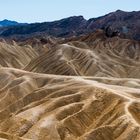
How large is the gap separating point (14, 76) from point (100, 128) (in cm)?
8628

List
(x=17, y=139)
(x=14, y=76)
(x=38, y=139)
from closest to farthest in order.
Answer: (x=17, y=139)
(x=38, y=139)
(x=14, y=76)

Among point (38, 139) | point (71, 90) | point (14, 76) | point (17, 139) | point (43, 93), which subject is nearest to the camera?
point (17, 139)

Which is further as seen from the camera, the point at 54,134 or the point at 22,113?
the point at 22,113

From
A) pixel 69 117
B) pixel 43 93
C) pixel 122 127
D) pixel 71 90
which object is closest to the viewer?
pixel 122 127

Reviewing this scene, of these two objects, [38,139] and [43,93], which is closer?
[38,139]

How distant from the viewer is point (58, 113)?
9488 cm

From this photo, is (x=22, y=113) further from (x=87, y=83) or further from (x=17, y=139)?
(x=17, y=139)

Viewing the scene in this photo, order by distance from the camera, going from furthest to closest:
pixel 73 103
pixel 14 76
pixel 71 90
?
pixel 14 76 < pixel 71 90 < pixel 73 103

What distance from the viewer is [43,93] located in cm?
11938

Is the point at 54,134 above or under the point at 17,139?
under

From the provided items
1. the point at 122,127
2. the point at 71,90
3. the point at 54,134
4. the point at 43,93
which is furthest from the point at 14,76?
the point at 122,127

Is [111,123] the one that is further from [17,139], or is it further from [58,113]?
[17,139]

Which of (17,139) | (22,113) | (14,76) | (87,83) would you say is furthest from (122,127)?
(14,76)

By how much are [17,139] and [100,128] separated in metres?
19.9
